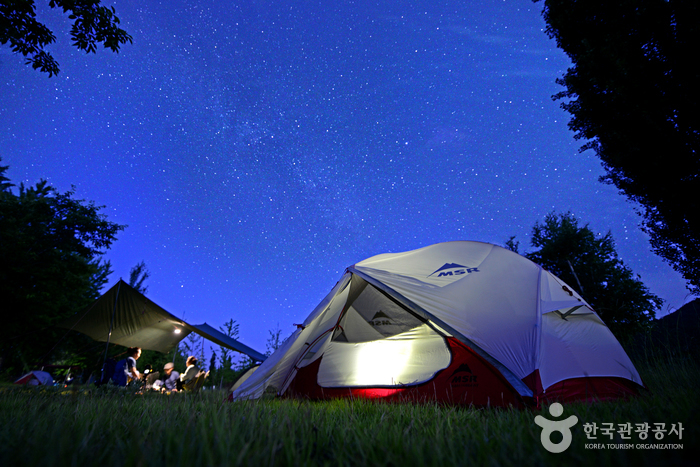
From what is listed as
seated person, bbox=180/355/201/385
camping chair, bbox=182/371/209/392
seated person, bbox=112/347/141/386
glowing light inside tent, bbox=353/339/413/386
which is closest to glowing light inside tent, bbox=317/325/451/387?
glowing light inside tent, bbox=353/339/413/386

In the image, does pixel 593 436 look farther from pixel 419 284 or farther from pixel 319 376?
pixel 319 376

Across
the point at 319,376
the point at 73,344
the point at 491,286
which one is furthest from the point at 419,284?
the point at 73,344

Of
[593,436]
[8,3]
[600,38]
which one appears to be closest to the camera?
[593,436]

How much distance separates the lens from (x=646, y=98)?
6.00 m

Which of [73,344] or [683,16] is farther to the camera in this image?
[73,344]

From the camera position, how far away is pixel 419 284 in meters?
3.38

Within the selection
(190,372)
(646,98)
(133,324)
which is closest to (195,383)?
(190,372)

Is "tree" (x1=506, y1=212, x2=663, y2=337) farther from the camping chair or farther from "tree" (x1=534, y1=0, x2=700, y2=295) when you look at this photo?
the camping chair

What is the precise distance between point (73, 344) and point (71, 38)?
19.0 meters

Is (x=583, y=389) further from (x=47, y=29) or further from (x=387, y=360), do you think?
(x=47, y=29)

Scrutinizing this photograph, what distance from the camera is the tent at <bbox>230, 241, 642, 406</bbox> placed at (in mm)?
2793

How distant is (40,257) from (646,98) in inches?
814

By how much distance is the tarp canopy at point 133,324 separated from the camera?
23.7 feet

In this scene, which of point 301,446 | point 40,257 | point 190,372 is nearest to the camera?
point 301,446
